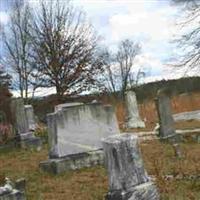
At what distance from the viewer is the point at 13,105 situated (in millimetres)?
19859

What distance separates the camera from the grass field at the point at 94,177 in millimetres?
8375

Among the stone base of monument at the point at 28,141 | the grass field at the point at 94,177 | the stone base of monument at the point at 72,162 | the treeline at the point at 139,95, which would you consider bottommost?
the grass field at the point at 94,177

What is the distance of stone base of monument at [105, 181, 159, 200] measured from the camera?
6.04 meters

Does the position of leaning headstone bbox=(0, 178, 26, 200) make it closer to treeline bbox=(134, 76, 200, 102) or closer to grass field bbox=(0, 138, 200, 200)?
grass field bbox=(0, 138, 200, 200)

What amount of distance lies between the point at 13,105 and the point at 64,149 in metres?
7.60

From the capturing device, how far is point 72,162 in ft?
40.7

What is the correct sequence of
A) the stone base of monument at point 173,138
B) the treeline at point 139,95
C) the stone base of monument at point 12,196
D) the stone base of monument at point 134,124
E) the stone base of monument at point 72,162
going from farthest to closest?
the treeline at point 139,95 < the stone base of monument at point 134,124 < the stone base of monument at point 173,138 < the stone base of monument at point 72,162 < the stone base of monument at point 12,196

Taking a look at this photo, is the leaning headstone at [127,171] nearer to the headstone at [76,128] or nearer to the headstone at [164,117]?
the headstone at [76,128]

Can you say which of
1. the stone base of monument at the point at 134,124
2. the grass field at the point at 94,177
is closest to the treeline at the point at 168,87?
the stone base of monument at the point at 134,124

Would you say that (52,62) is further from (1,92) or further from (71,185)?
(71,185)

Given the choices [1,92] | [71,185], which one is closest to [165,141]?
[71,185]

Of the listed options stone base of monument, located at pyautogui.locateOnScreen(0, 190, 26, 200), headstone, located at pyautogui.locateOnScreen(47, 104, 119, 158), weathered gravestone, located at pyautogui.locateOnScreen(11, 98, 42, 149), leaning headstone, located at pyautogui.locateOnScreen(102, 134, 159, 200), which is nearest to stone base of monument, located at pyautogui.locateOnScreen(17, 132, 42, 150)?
weathered gravestone, located at pyautogui.locateOnScreen(11, 98, 42, 149)

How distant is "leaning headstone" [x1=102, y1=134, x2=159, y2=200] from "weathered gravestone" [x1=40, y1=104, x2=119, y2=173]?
19.9 ft

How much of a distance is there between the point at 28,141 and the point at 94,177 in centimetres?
802
